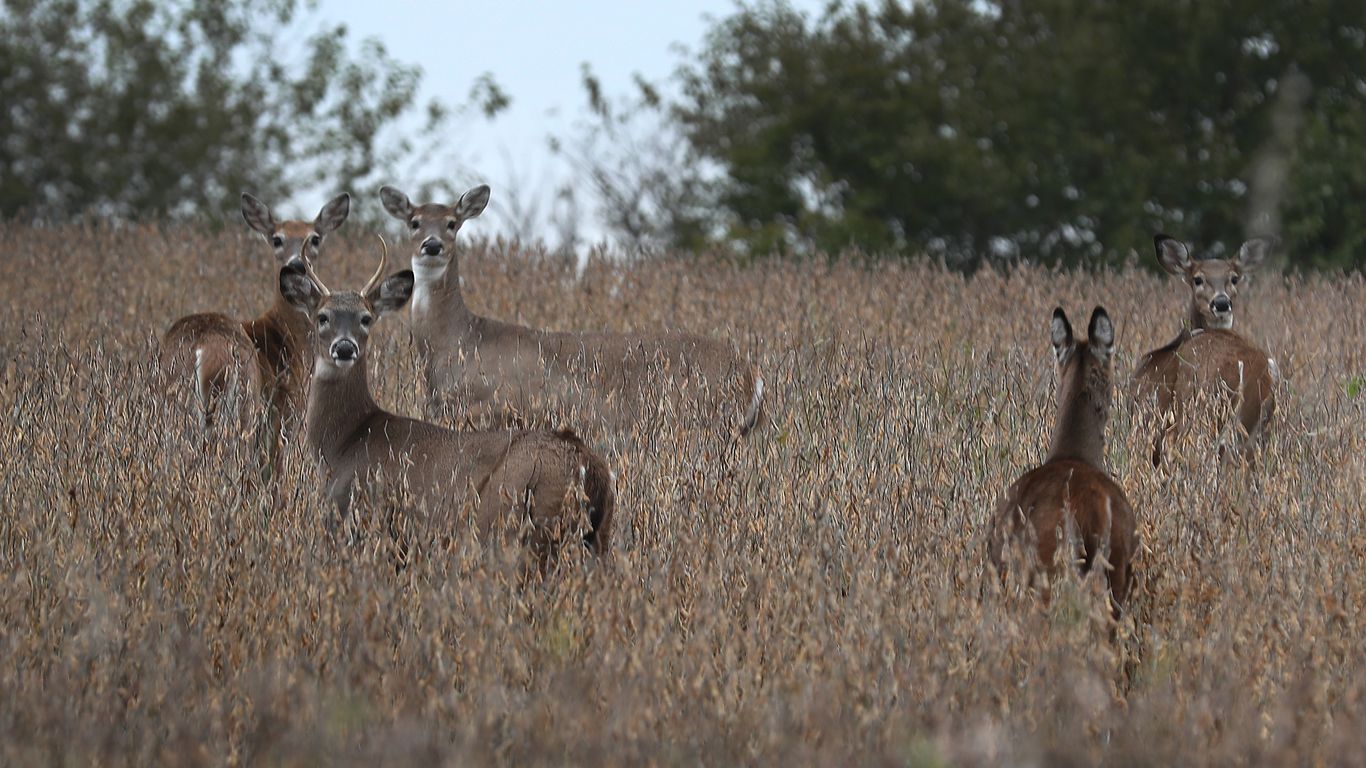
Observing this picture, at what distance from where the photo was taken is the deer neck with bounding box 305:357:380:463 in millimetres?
7406

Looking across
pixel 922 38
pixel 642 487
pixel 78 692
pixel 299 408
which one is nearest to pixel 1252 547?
pixel 642 487

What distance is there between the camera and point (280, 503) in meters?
5.96

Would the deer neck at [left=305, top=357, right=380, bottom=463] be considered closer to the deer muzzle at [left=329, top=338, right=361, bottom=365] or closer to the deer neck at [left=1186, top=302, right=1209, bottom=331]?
the deer muzzle at [left=329, top=338, right=361, bottom=365]

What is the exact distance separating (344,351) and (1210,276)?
5741mm

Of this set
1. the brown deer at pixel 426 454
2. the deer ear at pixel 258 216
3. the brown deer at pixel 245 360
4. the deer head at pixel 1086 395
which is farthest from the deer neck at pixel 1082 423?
the deer ear at pixel 258 216

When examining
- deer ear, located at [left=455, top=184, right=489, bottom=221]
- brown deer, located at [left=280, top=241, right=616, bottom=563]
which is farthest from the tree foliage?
brown deer, located at [left=280, top=241, right=616, bottom=563]

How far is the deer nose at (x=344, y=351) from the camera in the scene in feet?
24.3

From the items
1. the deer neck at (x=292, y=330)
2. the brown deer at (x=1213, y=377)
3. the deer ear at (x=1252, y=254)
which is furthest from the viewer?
the deer ear at (x=1252, y=254)

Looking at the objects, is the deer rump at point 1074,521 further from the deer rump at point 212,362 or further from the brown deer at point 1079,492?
the deer rump at point 212,362

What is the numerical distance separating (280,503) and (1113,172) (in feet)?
74.6

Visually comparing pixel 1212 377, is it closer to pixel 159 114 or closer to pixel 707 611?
pixel 707 611

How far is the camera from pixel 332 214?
1124 cm

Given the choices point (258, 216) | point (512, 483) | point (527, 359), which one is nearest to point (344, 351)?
point (512, 483)

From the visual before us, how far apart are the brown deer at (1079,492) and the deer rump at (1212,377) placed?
2121mm
